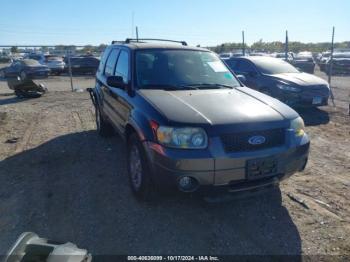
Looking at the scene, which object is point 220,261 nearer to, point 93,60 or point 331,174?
point 331,174

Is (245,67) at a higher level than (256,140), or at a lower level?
higher

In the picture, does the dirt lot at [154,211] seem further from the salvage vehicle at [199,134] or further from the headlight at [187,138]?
the headlight at [187,138]

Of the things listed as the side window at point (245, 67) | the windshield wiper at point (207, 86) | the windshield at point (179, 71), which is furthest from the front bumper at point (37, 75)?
the windshield wiper at point (207, 86)

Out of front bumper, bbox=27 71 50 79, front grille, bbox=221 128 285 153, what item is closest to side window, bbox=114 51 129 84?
front grille, bbox=221 128 285 153


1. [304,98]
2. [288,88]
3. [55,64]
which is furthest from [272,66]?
[55,64]

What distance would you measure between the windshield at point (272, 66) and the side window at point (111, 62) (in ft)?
16.8

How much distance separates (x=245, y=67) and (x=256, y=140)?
280 inches

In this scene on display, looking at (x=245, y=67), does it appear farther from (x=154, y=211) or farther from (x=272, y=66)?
(x=154, y=211)

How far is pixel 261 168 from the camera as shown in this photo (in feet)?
10.8

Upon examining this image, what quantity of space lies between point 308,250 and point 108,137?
4603 millimetres

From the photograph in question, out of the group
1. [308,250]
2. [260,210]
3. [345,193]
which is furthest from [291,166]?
[345,193]

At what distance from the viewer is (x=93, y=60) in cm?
2445

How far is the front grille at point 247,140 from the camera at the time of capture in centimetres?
319

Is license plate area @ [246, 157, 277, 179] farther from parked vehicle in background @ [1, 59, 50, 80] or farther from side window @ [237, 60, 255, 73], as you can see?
parked vehicle in background @ [1, 59, 50, 80]
